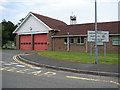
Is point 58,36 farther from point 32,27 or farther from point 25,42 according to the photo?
point 25,42

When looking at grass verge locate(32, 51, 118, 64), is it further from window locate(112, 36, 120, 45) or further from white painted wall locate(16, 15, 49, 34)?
white painted wall locate(16, 15, 49, 34)

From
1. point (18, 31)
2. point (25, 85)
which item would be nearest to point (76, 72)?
point (25, 85)

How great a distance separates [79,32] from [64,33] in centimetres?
271

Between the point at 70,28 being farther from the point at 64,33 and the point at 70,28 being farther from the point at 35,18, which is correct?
the point at 35,18

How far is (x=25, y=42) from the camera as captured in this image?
25844mm

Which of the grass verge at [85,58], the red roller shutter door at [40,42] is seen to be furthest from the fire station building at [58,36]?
the grass verge at [85,58]

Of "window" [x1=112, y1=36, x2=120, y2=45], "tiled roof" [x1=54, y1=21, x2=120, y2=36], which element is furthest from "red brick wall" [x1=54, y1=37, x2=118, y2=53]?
"tiled roof" [x1=54, y1=21, x2=120, y2=36]

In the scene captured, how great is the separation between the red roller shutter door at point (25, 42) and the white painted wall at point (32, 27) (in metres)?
1.05

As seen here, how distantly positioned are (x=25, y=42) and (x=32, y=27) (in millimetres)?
3616

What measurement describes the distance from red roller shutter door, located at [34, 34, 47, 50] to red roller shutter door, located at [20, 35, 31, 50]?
1.67 m

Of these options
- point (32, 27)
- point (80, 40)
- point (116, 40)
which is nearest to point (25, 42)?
point (32, 27)

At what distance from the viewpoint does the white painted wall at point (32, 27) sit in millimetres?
23073

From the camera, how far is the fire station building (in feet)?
57.8

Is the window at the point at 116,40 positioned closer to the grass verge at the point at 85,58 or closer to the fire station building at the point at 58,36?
the fire station building at the point at 58,36
